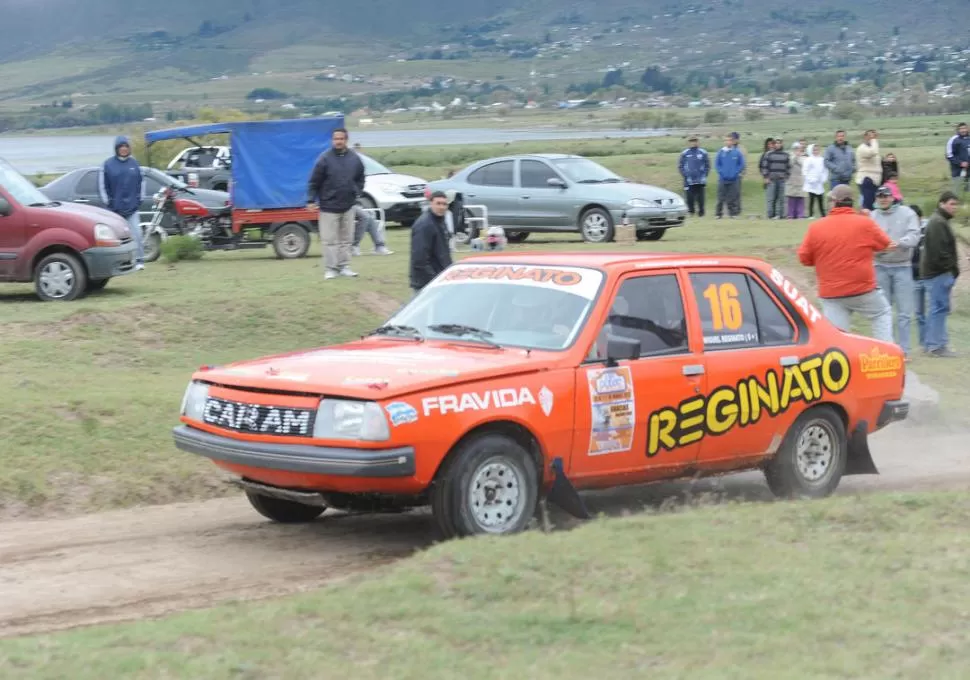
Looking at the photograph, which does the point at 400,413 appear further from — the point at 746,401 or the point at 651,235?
the point at 651,235

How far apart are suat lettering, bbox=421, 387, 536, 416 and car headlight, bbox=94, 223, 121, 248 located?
1036 centimetres

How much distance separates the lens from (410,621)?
250 inches

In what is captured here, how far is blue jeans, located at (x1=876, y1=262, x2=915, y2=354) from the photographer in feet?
55.9

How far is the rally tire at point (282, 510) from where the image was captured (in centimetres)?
928

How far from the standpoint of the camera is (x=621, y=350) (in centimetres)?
873

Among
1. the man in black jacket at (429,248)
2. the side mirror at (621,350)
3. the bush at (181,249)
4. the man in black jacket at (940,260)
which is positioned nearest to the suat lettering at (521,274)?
the side mirror at (621,350)

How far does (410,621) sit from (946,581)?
8.26ft

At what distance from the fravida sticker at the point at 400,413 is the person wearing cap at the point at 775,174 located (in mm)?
23037

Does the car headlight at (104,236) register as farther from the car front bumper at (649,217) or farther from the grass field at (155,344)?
the car front bumper at (649,217)

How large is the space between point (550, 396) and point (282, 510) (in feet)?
6.35

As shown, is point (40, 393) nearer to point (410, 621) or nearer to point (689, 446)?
point (689, 446)

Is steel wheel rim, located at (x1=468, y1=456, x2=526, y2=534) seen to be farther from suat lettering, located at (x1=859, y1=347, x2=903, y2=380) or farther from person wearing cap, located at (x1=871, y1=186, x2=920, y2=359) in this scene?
person wearing cap, located at (x1=871, y1=186, x2=920, y2=359)

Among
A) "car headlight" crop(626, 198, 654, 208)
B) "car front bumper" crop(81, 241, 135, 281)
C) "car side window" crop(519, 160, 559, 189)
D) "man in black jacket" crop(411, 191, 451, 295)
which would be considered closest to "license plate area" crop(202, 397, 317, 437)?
"man in black jacket" crop(411, 191, 451, 295)

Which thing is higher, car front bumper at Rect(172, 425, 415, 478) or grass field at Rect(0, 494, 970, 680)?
car front bumper at Rect(172, 425, 415, 478)
